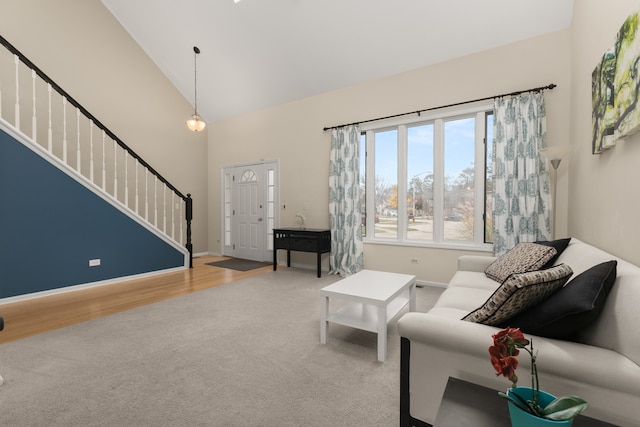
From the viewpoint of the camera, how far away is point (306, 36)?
4.28 metres

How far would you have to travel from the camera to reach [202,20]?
4.74m

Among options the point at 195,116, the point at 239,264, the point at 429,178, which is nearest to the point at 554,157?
the point at 429,178

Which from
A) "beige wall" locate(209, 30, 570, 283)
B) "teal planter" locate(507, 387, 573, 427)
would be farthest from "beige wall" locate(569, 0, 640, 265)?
"teal planter" locate(507, 387, 573, 427)

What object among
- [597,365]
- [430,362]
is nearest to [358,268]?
[430,362]

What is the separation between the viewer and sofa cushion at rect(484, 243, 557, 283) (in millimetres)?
2229

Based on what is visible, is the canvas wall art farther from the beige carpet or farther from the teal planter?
the beige carpet

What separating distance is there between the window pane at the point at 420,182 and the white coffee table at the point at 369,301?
165 cm

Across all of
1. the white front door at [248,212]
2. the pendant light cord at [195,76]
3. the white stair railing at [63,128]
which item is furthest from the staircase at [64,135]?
the pendant light cord at [195,76]

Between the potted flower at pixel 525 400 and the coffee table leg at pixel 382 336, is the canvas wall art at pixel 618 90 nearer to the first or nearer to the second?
the potted flower at pixel 525 400

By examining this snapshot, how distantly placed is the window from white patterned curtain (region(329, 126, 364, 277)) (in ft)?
0.76

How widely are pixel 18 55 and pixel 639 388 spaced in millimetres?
5724

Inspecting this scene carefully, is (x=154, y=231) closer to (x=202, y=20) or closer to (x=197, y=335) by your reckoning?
(x=197, y=335)

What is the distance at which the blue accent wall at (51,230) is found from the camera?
3412mm

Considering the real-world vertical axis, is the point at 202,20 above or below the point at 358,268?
above
